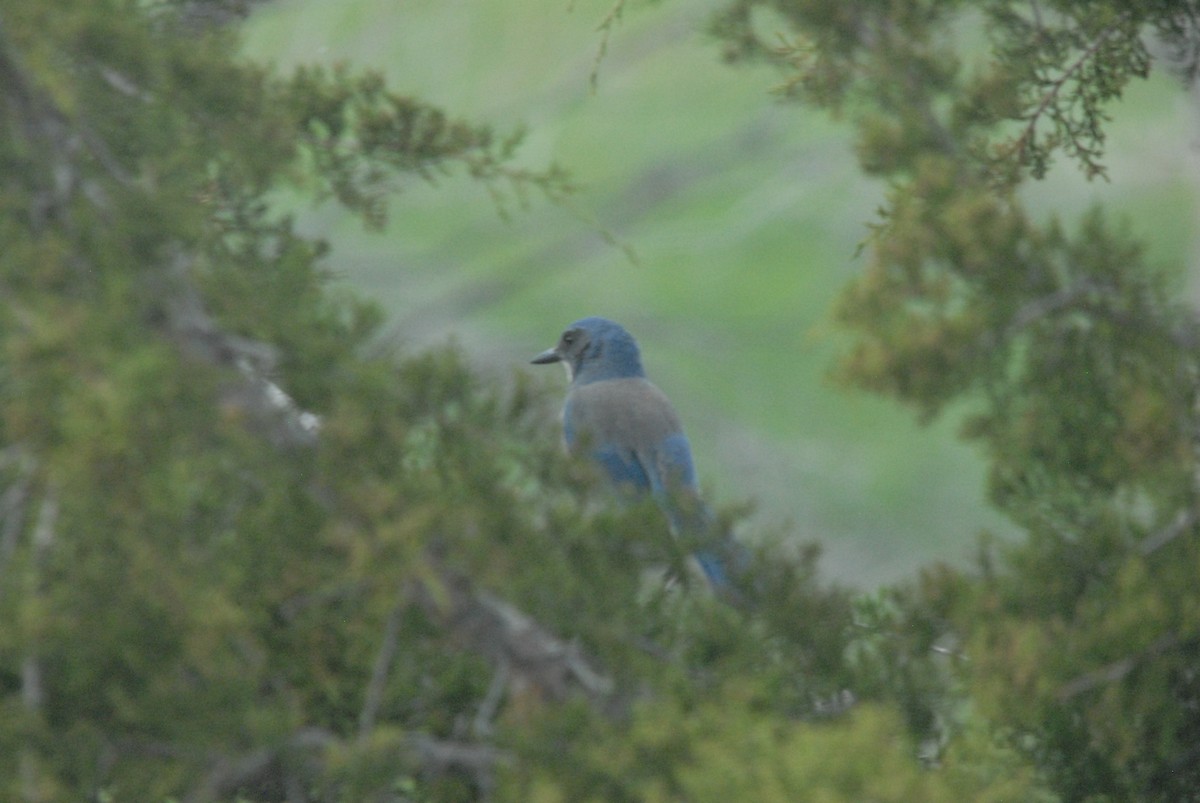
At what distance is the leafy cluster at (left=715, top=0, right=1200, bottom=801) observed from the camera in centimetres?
187

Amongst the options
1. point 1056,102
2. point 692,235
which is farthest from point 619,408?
point 692,235

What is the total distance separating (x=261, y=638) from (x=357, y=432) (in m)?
0.40

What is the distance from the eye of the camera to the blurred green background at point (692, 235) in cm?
962

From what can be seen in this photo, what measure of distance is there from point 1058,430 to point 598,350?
380 centimetres

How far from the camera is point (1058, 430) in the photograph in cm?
200

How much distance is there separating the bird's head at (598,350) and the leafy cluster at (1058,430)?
3.51 m

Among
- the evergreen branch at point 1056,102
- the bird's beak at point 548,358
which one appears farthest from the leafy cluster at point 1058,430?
the bird's beak at point 548,358

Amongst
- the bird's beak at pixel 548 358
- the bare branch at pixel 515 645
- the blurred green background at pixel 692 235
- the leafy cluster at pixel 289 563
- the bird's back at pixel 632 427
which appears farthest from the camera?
the blurred green background at pixel 692 235

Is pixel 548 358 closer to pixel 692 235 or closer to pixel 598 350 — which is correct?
pixel 598 350

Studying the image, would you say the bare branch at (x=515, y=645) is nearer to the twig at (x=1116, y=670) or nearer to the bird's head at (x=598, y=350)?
the twig at (x=1116, y=670)

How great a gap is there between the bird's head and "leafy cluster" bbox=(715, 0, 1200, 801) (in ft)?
11.5

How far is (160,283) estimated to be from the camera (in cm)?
176

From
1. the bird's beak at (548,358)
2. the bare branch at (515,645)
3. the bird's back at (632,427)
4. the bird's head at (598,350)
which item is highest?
the bird's head at (598,350)

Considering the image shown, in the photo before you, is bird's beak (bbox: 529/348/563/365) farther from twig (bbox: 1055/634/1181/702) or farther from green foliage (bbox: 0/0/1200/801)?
twig (bbox: 1055/634/1181/702)
